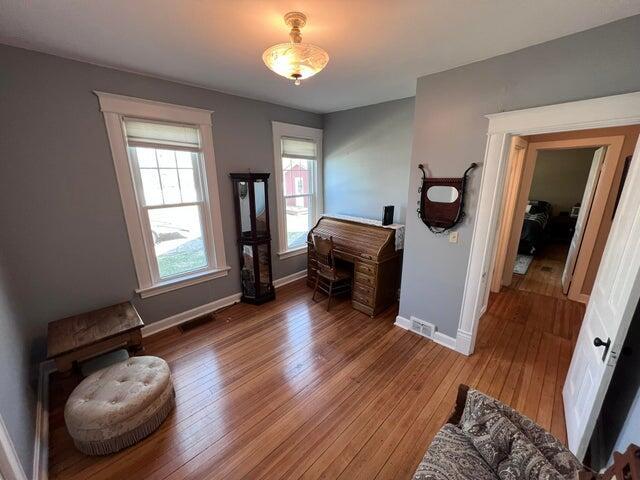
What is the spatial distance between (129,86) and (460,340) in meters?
3.86

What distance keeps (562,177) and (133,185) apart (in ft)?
28.6

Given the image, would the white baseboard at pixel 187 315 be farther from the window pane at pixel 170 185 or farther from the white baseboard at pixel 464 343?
the white baseboard at pixel 464 343

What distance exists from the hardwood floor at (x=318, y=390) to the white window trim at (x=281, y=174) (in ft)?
3.67

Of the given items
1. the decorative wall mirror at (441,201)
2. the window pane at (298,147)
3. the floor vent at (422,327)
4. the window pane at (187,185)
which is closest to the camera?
the decorative wall mirror at (441,201)

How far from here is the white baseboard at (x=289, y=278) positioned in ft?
12.8

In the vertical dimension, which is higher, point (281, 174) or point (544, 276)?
point (281, 174)

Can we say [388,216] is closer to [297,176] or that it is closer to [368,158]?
[368,158]

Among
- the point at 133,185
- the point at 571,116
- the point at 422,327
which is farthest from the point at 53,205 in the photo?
the point at 571,116

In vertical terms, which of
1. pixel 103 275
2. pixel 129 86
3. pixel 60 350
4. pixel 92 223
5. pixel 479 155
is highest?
pixel 129 86

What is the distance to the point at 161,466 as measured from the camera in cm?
153

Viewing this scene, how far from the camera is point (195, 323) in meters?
2.94

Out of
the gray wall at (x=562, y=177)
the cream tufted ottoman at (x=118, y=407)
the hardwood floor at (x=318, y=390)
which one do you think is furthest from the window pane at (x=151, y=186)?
the gray wall at (x=562, y=177)

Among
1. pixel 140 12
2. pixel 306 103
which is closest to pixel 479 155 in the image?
pixel 306 103

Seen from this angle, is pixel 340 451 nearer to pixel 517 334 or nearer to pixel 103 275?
pixel 517 334
